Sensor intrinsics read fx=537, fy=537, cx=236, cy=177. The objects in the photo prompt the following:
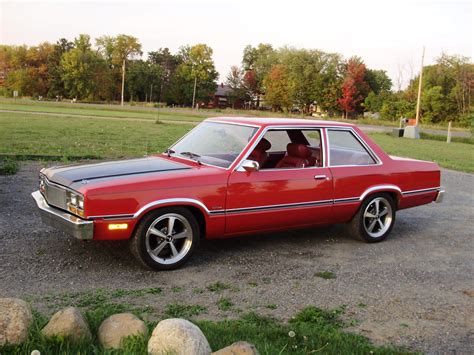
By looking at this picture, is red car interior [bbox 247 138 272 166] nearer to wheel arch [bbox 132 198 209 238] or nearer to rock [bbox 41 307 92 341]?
wheel arch [bbox 132 198 209 238]

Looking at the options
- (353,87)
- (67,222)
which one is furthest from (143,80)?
(67,222)

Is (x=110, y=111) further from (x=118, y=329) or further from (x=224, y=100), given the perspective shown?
(x=224, y=100)

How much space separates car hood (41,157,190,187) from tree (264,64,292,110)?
71053 mm

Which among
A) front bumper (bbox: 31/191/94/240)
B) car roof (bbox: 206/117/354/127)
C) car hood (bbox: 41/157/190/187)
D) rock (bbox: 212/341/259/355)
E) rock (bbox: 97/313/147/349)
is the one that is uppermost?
car roof (bbox: 206/117/354/127)

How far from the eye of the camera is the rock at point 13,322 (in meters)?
2.92

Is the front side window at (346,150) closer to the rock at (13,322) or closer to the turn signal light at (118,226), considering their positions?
the turn signal light at (118,226)

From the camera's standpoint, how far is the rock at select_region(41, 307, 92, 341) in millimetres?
3012

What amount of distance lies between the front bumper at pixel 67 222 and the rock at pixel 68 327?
5.81 feet

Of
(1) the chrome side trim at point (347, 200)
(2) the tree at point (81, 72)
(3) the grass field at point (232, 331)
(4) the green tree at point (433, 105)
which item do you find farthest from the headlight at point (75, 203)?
(2) the tree at point (81, 72)

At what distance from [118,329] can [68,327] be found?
28cm

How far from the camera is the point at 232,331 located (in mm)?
3727

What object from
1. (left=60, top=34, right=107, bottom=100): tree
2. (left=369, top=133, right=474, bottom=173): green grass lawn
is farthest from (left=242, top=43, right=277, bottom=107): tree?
(left=369, top=133, right=474, bottom=173): green grass lawn

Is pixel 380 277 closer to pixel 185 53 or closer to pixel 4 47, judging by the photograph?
pixel 4 47

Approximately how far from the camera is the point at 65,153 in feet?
43.5
